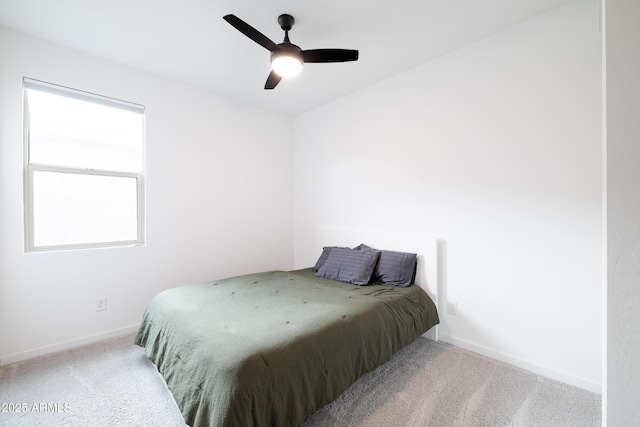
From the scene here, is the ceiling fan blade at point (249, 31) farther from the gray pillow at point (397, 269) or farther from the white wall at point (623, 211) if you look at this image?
the gray pillow at point (397, 269)

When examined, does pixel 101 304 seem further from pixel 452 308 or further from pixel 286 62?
pixel 452 308

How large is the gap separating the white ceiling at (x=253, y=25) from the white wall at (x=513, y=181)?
0.26 meters

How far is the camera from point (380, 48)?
7.68 feet

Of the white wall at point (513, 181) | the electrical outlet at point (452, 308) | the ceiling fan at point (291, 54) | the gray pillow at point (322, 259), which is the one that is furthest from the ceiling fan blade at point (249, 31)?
the electrical outlet at point (452, 308)

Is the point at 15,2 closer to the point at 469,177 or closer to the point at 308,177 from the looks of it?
the point at 308,177

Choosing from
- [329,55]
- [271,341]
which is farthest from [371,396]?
[329,55]

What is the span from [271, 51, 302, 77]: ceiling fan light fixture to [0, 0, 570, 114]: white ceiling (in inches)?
13.1

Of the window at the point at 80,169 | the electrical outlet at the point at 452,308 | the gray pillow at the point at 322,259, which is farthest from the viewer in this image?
the gray pillow at the point at 322,259

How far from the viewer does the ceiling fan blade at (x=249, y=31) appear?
154cm

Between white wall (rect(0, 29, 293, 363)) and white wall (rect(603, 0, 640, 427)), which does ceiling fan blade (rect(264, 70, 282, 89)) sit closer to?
white wall (rect(0, 29, 293, 363))

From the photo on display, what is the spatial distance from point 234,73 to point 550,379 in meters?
3.81

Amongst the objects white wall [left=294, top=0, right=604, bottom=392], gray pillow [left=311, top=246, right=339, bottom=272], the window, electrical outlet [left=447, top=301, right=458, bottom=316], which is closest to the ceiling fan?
white wall [left=294, top=0, right=604, bottom=392]

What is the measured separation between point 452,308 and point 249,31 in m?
2.74

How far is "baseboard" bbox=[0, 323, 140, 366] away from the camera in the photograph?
2.09 m
